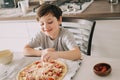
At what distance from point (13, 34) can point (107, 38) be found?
1.08 metres

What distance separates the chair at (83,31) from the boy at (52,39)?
187 millimetres

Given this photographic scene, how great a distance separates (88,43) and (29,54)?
0.47 metres

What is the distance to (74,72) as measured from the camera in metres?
1.10

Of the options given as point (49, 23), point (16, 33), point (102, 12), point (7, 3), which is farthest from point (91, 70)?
point (7, 3)

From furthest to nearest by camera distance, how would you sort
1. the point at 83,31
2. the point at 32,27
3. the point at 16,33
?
the point at 16,33, the point at 32,27, the point at 83,31

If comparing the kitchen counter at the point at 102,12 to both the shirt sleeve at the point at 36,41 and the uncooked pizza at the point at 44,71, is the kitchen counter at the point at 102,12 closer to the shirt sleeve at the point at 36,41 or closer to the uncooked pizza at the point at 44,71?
the shirt sleeve at the point at 36,41

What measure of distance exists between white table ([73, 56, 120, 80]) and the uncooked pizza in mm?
94

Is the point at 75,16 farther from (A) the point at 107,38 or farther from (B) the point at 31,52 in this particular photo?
(B) the point at 31,52

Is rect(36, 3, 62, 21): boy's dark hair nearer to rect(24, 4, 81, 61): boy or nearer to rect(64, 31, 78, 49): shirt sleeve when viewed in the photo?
rect(24, 4, 81, 61): boy

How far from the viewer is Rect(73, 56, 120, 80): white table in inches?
40.5

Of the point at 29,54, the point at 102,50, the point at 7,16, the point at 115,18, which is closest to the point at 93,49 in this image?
the point at 102,50

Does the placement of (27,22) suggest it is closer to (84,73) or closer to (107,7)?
(107,7)

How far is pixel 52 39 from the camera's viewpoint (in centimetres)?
153

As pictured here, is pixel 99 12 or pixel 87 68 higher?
pixel 99 12
